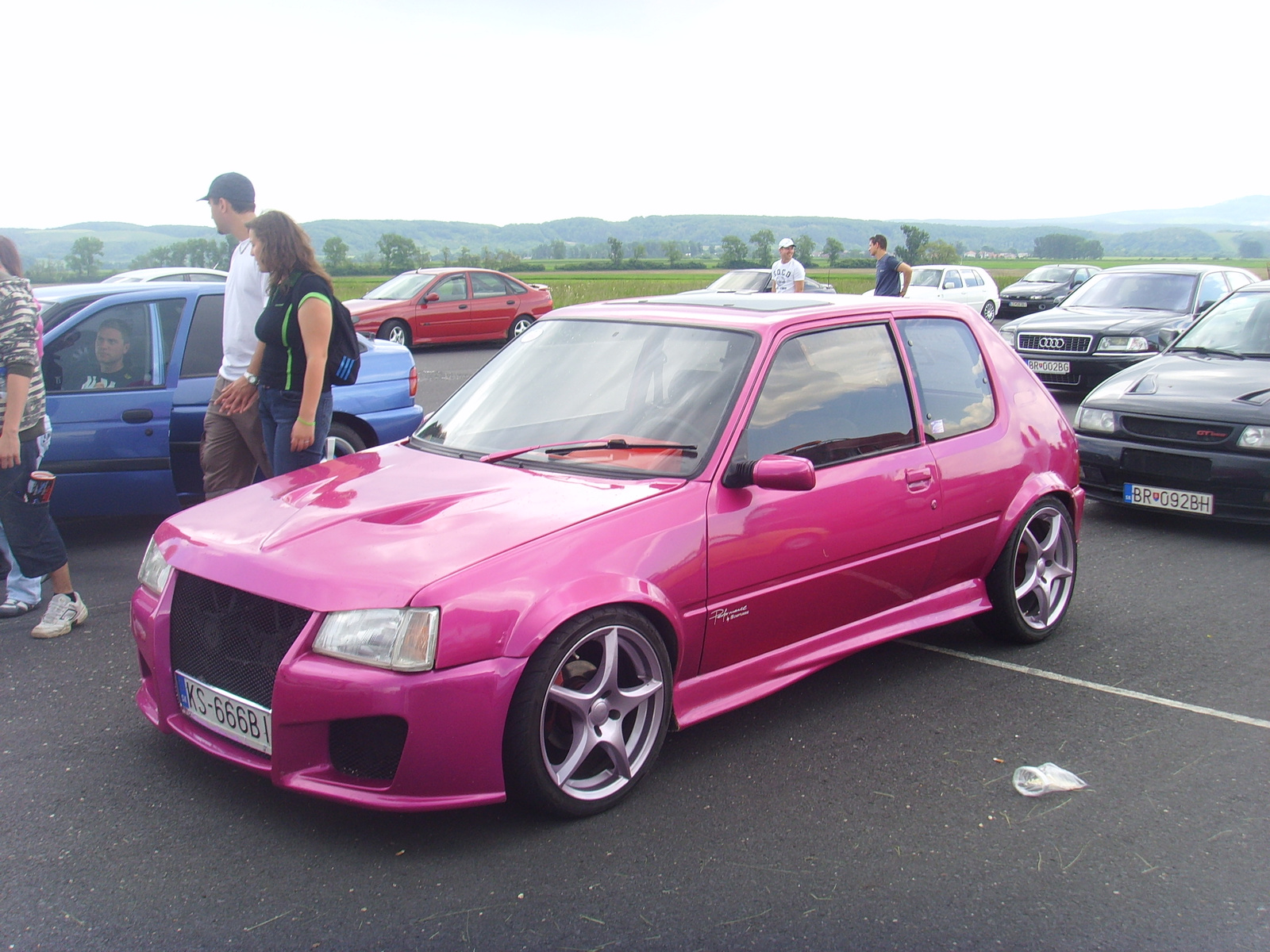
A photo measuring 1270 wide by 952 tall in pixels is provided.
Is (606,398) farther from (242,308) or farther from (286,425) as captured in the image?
(242,308)

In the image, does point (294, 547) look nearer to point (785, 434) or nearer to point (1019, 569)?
point (785, 434)

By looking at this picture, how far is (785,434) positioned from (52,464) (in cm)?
429

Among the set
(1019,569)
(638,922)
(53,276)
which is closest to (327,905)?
(638,922)

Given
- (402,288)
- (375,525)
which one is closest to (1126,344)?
(375,525)

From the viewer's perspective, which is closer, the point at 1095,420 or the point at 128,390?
the point at 128,390

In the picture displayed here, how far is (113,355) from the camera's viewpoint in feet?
Answer: 20.6

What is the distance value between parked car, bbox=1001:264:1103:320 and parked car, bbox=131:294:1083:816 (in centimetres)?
2453

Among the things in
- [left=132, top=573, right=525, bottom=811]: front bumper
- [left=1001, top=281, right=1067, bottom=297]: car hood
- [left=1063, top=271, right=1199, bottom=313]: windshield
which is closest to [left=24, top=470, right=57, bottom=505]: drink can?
[left=132, top=573, right=525, bottom=811]: front bumper

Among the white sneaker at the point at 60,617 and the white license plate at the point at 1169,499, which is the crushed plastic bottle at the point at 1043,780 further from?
the white sneaker at the point at 60,617

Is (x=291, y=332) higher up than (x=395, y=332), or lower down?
higher up

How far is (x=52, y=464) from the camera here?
589 centimetres

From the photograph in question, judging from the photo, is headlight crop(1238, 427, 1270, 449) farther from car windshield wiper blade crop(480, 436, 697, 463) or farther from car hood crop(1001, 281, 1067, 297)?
car hood crop(1001, 281, 1067, 297)

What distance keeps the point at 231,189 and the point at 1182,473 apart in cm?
580

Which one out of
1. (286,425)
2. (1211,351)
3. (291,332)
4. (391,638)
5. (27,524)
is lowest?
(27,524)
